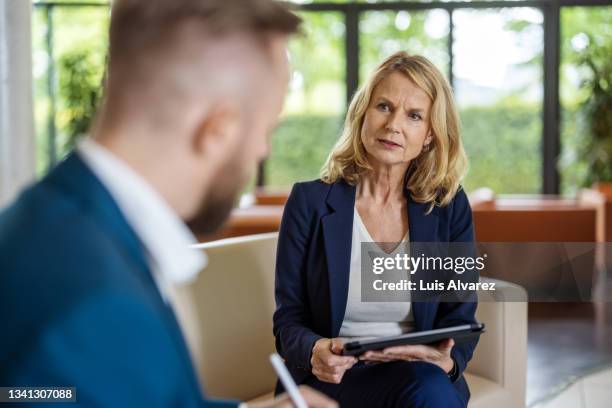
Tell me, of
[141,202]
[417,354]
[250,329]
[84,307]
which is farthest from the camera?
[250,329]

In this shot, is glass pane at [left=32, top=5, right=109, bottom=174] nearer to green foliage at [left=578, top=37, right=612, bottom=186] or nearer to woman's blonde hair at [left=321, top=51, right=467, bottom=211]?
green foliage at [left=578, top=37, right=612, bottom=186]

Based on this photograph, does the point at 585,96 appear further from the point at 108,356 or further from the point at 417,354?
the point at 108,356

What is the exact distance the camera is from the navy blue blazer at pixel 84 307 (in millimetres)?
656

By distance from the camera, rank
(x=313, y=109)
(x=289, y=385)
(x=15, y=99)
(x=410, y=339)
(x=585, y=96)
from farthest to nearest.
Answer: (x=313, y=109), (x=585, y=96), (x=15, y=99), (x=410, y=339), (x=289, y=385)

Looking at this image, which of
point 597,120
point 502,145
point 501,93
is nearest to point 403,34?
point 501,93

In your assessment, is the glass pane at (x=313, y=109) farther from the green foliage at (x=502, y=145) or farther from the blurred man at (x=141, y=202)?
the blurred man at (x=141, y=202)

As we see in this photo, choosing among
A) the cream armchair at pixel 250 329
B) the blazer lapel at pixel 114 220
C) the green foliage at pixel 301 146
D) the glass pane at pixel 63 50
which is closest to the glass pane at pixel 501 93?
the green foliage at pixel 301 146

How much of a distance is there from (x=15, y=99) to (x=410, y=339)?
1937mm

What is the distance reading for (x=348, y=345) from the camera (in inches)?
69.4

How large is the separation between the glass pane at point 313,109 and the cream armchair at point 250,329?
23.7 feet

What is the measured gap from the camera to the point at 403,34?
949 cm

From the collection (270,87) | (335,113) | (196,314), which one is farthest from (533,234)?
(270,87)

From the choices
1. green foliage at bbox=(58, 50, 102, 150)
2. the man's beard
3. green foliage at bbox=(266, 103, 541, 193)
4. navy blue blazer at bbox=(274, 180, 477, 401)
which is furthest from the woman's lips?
green foliage at bbox=(58, 50, 102, 150)

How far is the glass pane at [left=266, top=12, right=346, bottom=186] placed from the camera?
9586 millimetres
